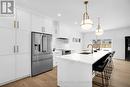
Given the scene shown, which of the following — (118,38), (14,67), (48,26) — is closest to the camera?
(14,67)

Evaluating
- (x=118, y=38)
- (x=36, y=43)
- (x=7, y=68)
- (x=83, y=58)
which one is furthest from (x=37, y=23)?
(x=118, y=38)

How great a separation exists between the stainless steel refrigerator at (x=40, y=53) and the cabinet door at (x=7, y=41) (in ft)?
2.50

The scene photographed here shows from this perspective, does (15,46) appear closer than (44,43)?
Yes

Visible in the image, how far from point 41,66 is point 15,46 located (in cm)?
141

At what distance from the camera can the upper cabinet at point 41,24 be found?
4.07m

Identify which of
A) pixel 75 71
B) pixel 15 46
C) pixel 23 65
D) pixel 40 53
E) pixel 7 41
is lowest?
pixel 23 65

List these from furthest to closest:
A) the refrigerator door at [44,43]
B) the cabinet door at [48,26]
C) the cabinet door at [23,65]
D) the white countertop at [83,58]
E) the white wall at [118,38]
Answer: the white wall at [118,38] → the cabinet door at [48,26] → the refrigerator door at [44,43] → the cabinet door at [23,65] → the white countertop at [83,58]

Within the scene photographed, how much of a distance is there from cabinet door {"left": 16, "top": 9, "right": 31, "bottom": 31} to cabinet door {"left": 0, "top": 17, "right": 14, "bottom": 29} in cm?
23

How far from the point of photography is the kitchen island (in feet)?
7.09

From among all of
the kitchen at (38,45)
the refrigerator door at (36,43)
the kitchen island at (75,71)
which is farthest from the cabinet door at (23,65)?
the kitchen island at (75,71)

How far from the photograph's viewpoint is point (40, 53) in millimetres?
4156

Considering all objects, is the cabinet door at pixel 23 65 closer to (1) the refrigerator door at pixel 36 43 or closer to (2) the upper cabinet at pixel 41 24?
(1) the refrigerator door at pixel 36 43

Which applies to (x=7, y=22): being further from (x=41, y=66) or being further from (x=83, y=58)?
(x=83, y=58)

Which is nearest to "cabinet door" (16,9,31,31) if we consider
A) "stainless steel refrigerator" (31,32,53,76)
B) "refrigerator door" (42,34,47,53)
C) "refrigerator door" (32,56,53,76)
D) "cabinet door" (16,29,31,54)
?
"cabinet door" (16,29,31,54)
